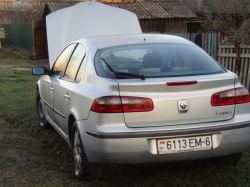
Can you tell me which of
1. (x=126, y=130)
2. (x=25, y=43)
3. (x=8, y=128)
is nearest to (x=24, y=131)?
(x=8, y=128)

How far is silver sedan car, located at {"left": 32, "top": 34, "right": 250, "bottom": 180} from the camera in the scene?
12.6 feet

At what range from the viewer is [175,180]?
4.37 meters

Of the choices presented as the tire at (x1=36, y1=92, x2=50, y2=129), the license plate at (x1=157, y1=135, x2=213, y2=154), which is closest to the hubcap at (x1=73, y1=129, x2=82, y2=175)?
the license plate at (x1=157, y1=135, x2=213, y2=154)

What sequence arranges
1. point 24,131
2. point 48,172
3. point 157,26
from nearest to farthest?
1. point 48,172
2. point 24,131
3. point 157,26

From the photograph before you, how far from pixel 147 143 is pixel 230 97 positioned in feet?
3.12

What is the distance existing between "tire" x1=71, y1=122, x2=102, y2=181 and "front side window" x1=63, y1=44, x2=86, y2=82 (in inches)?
27.8

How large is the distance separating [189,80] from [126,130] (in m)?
0.77

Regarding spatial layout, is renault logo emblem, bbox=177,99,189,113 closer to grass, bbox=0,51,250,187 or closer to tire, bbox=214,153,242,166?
grass, bbox=0,51,250,187

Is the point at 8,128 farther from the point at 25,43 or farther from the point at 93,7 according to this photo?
the point at 25,43

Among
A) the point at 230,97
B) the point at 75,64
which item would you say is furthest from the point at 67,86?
the point at 230,97

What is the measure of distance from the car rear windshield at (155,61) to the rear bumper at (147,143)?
607mm

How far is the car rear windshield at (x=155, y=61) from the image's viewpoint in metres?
4.24

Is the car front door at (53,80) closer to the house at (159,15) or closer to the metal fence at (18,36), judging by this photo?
the house at (159,15)

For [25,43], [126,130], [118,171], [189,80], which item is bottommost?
[25,43]
